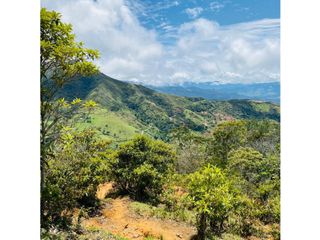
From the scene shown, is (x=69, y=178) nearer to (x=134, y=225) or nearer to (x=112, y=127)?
(x=134, y=225)

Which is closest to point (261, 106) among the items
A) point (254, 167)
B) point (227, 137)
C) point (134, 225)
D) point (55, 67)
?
point (227, 137)

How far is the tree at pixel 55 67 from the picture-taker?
5.25 metres

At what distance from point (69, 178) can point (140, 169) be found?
24.7ft

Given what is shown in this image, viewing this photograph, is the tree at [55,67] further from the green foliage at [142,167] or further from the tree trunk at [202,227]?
the green foliage at [142,167]

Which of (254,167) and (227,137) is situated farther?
(227,137)

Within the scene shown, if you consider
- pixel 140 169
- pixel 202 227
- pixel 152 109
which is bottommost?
pixel 202 227

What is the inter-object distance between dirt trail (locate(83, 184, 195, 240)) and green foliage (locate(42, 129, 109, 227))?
3.39 feet

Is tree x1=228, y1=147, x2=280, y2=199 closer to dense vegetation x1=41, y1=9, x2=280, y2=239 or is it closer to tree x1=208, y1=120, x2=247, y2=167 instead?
dense vegetation x1=41, y1=9, x2=280, y2=239

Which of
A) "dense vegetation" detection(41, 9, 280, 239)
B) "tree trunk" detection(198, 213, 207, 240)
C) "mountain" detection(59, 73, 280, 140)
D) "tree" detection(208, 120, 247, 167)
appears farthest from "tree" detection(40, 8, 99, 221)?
"mountain" detection(59, 73, 280, 140)

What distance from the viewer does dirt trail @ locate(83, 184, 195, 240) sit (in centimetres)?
1245

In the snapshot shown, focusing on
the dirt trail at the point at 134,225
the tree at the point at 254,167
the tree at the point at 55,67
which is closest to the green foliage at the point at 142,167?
the dirt trail at the point at 134,225

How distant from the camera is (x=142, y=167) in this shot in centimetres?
1706
